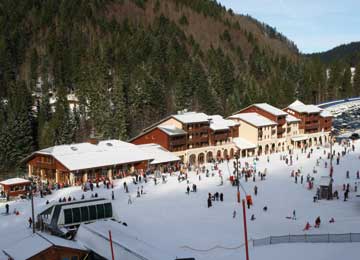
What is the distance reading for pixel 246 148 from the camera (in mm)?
65250

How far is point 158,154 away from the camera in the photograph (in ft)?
172

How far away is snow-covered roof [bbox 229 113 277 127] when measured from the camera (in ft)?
222

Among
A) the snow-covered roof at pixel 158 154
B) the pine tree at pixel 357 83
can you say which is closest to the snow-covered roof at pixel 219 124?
the snow-covered roof at pixel 158 154

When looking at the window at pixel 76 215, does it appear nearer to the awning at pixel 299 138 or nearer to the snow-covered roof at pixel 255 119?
the snow-covered roof at pixel 255 119

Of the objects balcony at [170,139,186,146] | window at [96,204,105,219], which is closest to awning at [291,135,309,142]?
balcony at [170,139,186,146]

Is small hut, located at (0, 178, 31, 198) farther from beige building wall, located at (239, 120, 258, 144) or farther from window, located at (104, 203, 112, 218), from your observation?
beige building wall, located at (239, 120, 258, 144)

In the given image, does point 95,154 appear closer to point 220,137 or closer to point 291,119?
point 220,137

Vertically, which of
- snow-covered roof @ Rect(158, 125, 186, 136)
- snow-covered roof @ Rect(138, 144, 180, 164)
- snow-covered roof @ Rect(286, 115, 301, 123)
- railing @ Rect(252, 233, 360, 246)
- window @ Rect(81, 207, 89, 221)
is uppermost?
snow-covered roof @ Rect(286, 115, 301, 123)

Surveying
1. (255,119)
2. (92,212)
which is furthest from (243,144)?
(92,212)

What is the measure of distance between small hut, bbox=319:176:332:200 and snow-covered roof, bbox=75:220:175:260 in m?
17.5

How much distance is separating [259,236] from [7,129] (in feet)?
134

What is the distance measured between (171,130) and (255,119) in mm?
15923

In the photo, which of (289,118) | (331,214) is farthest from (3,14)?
(331,214)

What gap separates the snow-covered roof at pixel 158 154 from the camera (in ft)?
167
